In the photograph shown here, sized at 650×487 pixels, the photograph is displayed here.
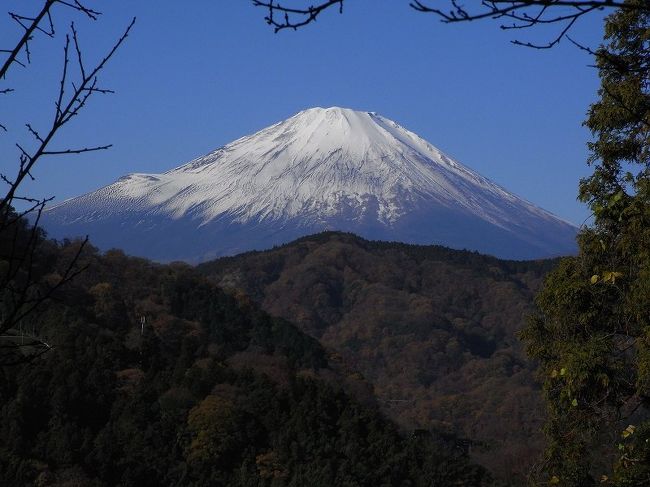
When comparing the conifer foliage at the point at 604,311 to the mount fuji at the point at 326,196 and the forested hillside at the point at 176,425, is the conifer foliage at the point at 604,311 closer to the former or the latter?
the forested hillside at the point at 176,425

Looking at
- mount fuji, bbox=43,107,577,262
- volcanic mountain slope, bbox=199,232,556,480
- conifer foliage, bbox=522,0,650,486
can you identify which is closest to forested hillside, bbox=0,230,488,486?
conifer foliage, bbox=522,0,650,486

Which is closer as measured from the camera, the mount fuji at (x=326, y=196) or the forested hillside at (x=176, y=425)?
the forested hillside at (x=176, y=425)

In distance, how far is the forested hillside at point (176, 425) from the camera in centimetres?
2577

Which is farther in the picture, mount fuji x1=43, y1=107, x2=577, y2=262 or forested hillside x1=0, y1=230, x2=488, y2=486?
mount fuji x1=43, y1=107, x2=577, y2=262

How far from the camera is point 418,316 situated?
76.8 meters

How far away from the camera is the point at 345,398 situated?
3391 cm

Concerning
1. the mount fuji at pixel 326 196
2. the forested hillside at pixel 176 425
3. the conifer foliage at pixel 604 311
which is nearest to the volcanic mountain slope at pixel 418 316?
the forested hillside at pixel 176 425

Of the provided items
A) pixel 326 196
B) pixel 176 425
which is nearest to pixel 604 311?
pixel 176 425

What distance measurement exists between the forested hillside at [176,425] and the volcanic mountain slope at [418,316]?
16.4 meters

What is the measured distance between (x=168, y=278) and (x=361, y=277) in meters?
38.4

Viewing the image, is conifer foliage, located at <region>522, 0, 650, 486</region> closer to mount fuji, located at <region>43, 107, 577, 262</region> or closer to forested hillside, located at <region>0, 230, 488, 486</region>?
forested hillside, located at <region>0, 230, 488, 486</region>

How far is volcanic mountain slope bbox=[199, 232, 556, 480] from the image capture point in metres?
58.7

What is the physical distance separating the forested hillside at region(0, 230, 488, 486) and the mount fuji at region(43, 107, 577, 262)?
430ft

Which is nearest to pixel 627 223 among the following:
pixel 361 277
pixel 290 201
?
pixel 361 277
